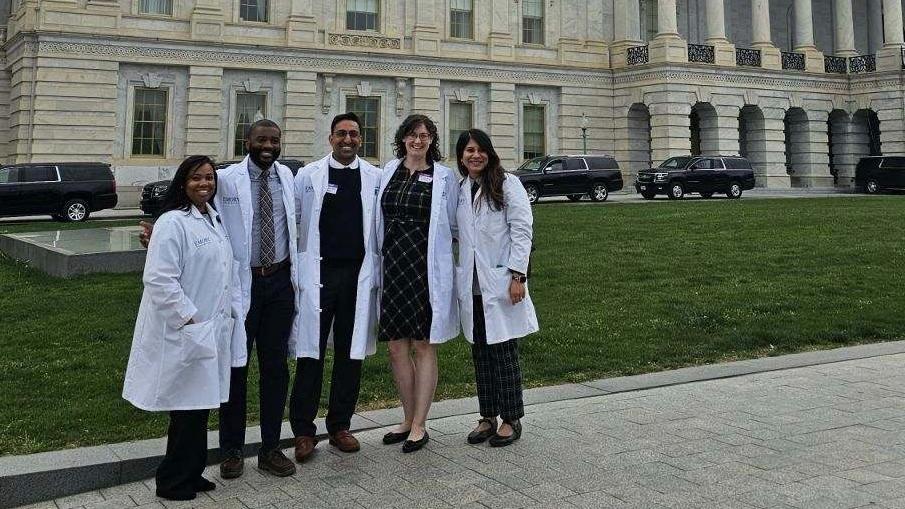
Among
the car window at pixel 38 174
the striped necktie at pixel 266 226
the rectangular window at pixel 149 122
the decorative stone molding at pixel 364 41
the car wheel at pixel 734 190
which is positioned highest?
the decorative stone molding at pixel 364 41

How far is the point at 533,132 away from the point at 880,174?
17.7 metres

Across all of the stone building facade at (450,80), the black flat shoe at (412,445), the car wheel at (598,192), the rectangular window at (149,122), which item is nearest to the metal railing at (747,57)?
the stone building facade at (450,80)

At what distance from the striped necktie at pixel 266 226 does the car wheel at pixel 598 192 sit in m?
26.8

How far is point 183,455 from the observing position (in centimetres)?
476

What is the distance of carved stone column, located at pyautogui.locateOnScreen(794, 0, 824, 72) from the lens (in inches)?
1678

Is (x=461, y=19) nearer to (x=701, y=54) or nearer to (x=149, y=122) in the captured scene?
(x=701, y=54)

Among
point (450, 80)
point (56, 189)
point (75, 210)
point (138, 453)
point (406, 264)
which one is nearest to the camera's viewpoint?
point (138, 453)

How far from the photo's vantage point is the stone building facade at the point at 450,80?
30.9 meters

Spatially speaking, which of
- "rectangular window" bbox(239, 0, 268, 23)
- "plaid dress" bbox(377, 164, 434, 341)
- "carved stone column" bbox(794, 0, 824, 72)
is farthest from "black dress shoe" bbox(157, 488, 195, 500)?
"carved stone column" bbox(794, 0, 824, 72)

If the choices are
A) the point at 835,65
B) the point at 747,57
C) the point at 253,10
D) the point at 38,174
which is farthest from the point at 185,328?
the point at 835,65

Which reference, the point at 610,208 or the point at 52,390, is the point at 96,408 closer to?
the point at 52,390

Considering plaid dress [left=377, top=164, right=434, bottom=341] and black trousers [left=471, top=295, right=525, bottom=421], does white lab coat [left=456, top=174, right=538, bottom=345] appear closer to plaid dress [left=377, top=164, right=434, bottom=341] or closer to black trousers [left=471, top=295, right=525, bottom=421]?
black trousers [left=471, top=295, right=525, bottom=421]

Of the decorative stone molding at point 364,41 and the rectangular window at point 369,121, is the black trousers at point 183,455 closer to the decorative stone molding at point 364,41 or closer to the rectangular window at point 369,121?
the rectangular window at point 369,121

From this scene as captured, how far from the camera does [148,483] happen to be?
5.06 m
